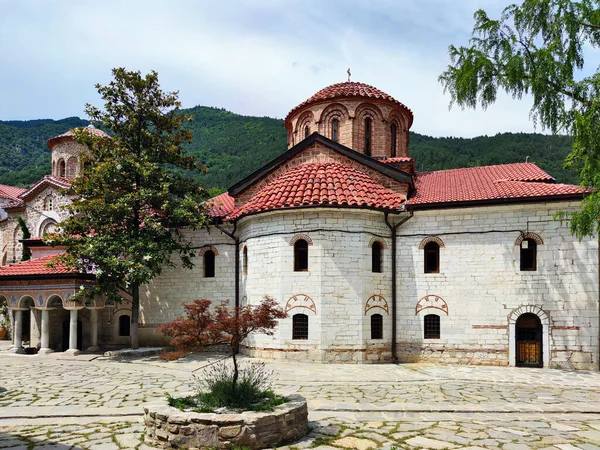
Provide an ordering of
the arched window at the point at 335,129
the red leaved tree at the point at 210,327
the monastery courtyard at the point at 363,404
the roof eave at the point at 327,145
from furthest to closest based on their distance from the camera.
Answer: the arched window at the point at 335,129 → the roof eave at the point at 327,145 → the red leaved tree at the point at 210,327 → the monastery courtyard at the point at 363,404

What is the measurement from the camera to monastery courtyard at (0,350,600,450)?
21.7 ft

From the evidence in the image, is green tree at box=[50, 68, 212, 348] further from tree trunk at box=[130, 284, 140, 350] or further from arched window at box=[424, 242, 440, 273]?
arched window at box=[424, 242, 440, 273]

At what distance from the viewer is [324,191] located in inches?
566

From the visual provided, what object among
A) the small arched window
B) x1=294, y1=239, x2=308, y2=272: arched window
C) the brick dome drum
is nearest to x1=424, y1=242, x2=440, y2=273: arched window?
x1=294, y1=239, x2=308, y2=272: arched window

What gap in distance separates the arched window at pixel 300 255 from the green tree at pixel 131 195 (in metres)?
3.10

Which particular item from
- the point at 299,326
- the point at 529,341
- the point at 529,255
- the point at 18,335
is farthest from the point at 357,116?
the point at 18,335

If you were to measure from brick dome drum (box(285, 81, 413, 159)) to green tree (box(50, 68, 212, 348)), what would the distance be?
504 centimetres

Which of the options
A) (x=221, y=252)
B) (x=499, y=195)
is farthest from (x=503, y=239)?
(x=221, y=252)

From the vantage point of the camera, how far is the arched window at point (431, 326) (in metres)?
14.3

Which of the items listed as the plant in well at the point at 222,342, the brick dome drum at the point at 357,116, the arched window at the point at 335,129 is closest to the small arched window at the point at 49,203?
the brick dome drum at the point at 357,116

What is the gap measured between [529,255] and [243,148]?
54.2 m

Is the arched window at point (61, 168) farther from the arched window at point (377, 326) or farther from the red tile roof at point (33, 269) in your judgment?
the arched window at point (377, 326)

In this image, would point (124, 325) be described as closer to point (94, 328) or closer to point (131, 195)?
point (94, 328)

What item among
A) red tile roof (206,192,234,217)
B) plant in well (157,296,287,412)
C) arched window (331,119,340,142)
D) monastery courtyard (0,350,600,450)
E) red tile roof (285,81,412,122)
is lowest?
monastery courtyard (0,350,600,450)
